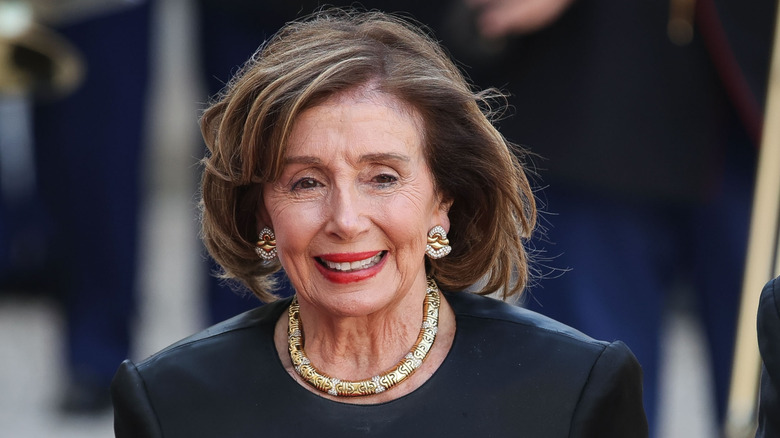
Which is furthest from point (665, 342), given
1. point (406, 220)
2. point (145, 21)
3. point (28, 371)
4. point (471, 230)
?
point (28, 371)

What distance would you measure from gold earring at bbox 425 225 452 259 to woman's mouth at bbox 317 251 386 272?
0.16 metres

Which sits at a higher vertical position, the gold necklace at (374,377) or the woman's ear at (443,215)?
the woman's ear at (443,215)

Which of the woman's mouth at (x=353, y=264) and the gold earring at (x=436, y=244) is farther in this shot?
the gold earring at (x=436, y=244)

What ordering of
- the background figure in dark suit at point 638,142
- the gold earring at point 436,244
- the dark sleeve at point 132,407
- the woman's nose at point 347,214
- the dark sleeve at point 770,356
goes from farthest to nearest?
the background figure in dark suit at point 638,142
the gold earring at point 436,244
the dark sleeve at point 132,407
the woman's nose at point 347,214
the dark sleeve at point 770,356

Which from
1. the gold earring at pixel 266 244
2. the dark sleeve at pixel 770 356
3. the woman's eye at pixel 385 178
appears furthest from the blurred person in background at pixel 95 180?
the dark sleeve at pixel 770 356

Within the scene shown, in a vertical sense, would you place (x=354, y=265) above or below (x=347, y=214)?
below

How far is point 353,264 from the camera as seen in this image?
2.74 meters

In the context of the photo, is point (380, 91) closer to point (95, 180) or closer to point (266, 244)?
point (266, 244)

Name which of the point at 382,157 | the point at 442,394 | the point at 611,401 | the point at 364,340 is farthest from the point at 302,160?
the point at 611,401

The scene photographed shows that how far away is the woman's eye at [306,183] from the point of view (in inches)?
108

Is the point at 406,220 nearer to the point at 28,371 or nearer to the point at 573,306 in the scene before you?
the point at 573,306

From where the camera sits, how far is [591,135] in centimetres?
436

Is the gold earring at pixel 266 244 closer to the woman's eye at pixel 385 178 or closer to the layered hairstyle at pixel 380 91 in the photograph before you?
the layered hairstyle at pixel 380 91

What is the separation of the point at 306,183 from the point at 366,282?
0.24 m
